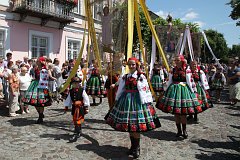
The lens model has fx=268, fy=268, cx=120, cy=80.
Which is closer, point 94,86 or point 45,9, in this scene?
point 94,86

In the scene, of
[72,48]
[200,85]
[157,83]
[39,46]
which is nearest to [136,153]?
[200,85]

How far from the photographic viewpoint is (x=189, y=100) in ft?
18.7

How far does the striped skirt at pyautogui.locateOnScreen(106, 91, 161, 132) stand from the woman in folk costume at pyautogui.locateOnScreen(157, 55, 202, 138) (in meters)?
1.15

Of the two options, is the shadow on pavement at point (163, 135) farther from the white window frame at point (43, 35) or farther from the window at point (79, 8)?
the window at point (79, 8)

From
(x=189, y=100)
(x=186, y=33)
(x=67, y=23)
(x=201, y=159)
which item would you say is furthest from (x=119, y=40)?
(x=67, y=23)

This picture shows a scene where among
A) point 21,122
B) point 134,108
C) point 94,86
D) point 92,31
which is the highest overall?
point 92,31

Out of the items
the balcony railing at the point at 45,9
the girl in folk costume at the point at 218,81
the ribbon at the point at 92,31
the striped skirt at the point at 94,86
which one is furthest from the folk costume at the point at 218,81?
the balcony railing at the point at 45,9

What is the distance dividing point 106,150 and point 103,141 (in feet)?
1.76

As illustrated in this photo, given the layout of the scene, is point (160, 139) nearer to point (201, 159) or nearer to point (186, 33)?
point (201, 159)

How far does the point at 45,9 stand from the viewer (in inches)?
614

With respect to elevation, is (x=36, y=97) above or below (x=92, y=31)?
below

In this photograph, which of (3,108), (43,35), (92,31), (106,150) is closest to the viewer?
(106,150)

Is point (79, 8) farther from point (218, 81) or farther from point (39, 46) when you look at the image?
point (218, 81)

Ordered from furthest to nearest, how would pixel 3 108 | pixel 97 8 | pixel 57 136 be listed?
pixel 3 108, pixel 97 8, pixel 57 136
